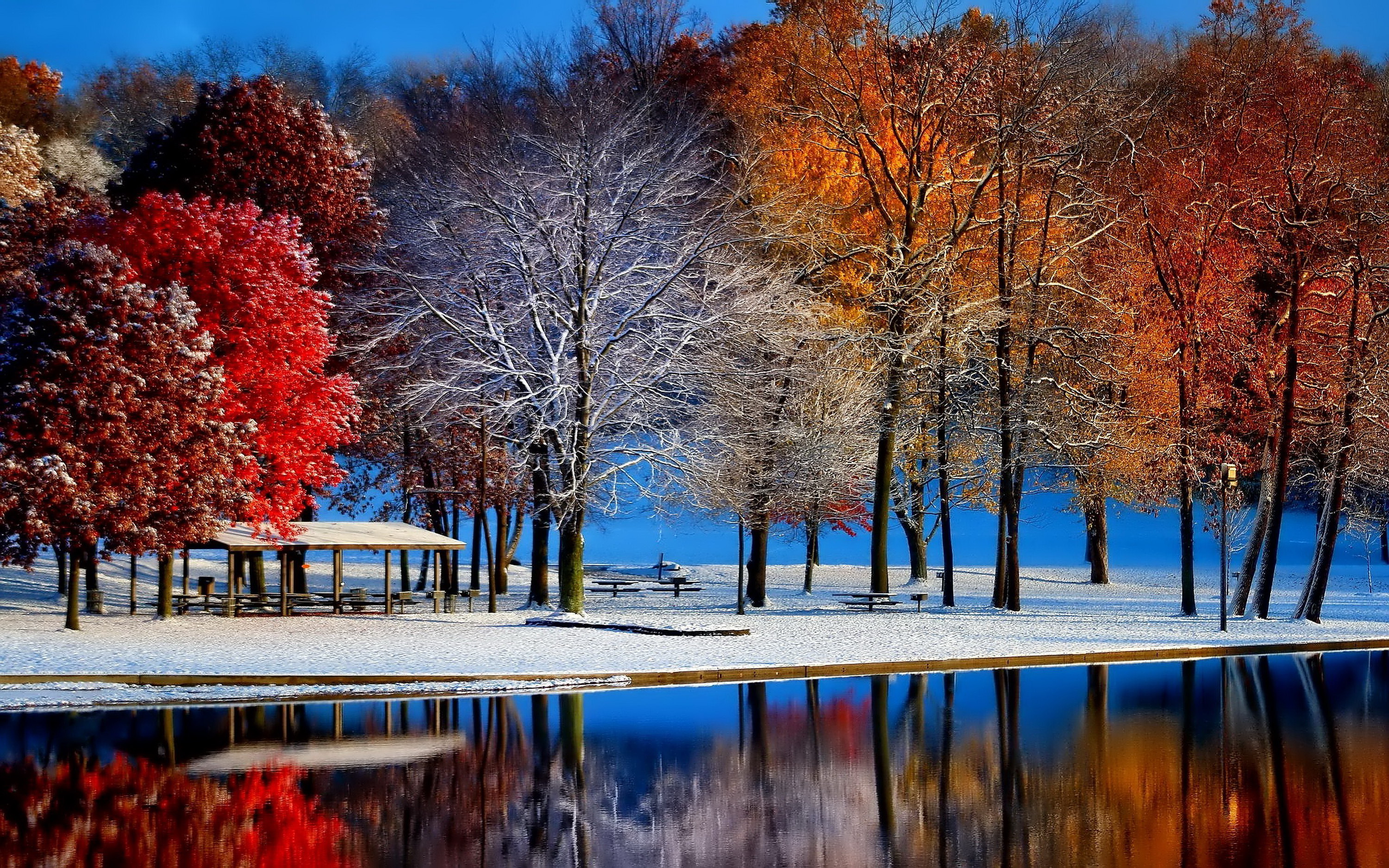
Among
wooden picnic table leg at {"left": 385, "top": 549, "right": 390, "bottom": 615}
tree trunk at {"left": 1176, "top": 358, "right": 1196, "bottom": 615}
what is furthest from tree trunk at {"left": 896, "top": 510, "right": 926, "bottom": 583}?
wooden picnic table leg at {"left": 385, "top": 549, "right": 390, "bottom": 615}

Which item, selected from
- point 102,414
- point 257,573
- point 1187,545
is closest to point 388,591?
point 257,573

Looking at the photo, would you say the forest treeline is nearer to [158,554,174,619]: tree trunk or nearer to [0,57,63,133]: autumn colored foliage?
[158,554,174,619]: tree trunk

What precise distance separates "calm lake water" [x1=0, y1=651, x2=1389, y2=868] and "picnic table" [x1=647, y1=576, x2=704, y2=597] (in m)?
25.2

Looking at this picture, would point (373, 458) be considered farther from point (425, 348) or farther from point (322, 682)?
point (322, 682)

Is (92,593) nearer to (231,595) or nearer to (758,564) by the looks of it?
(231,595)

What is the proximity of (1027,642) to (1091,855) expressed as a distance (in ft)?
61.2

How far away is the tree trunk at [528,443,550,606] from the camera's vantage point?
35.8 m

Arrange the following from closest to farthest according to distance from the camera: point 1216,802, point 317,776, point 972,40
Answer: point 1216,802 < point 317,776 < point 972,40

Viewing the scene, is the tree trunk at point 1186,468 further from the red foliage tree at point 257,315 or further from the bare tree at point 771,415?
the red foliage tree at point 257,315

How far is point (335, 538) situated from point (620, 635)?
12.5 meters

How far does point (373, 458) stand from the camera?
48.8 m

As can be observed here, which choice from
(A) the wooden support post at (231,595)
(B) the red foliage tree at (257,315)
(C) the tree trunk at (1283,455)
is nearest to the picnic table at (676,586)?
(B) the red foliage tree at (257,315)

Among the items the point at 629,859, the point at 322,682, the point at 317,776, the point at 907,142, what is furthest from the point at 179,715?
the point at 907,142

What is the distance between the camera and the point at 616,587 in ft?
151
